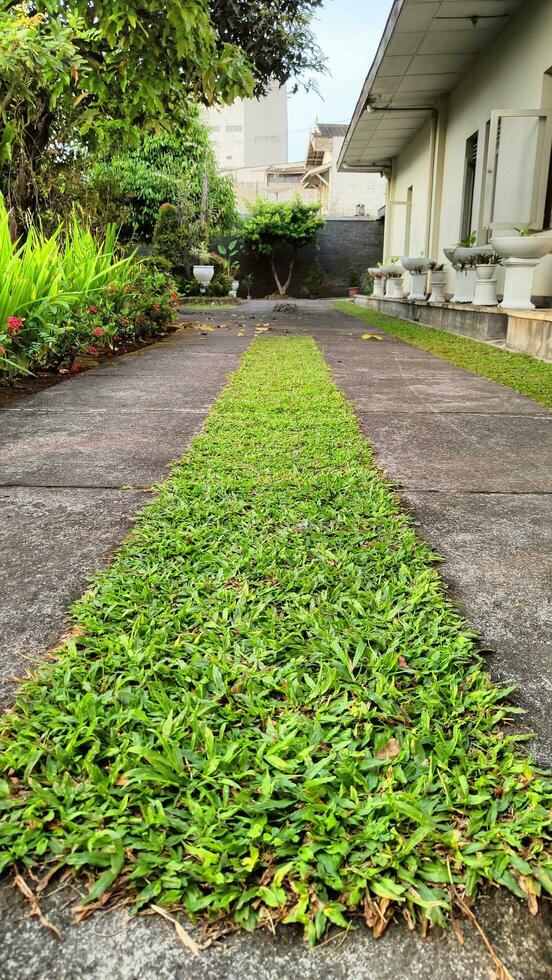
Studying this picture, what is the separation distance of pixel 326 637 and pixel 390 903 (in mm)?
483

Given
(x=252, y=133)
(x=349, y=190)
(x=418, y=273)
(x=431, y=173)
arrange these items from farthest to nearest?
(x=252, y=133), (x=349, y=190), (x=431, y=173), (x=418, y=273)

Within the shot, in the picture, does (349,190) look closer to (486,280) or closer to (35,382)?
(486,280)

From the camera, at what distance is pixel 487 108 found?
8.39m

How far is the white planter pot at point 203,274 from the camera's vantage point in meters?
14.3

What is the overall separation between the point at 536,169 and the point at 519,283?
1611 mm

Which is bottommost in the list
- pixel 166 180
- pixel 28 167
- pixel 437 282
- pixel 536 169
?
pixel 437 282

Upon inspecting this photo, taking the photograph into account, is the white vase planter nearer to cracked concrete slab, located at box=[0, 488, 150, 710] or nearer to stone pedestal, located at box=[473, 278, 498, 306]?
stone pedestal, located at box=[473, 278, 498, 306]

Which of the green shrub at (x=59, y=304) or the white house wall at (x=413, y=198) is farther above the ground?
the white house wall at (x=413, y=198)

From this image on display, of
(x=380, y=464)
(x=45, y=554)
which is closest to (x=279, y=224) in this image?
(x=380, y=464)

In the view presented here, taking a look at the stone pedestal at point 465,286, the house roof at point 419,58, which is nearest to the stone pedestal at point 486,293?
the stone pedestal at point 465,286

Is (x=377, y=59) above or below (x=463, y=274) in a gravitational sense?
above

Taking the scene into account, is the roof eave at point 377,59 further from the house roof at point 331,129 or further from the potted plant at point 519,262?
A: the house roof at point 331,129

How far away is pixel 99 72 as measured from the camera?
15.7ft

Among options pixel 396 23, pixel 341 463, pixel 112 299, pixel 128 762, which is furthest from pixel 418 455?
pixel 396 23
